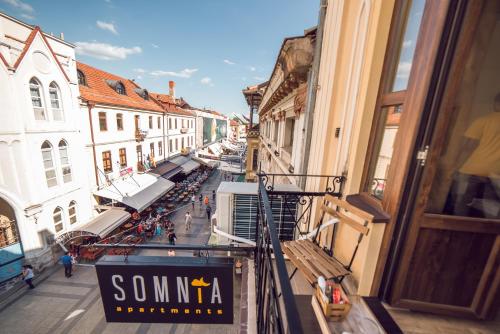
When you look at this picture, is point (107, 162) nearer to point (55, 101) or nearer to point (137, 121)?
point (55, 101)

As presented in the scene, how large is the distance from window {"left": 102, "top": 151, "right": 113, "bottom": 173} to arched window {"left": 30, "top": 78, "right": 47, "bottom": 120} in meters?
4.16

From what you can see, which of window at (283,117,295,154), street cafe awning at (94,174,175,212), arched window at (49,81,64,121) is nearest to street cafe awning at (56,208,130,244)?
street cafe awning at (94,174,175,212)

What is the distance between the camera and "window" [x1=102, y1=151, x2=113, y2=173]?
13448mm

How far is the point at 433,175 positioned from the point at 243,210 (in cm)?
403

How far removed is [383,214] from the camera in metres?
2.23

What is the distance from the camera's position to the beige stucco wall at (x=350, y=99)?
98.8 inches

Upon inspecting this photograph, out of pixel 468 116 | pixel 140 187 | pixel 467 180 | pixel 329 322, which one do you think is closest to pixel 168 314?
pixel 329 322

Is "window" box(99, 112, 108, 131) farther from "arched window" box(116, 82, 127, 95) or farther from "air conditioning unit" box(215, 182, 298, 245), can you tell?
"air conditioning unit" box(215, 182, 298, 245)

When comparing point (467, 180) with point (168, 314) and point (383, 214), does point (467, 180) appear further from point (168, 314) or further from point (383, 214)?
point (168, 314)

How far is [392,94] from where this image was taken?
240 centimetres

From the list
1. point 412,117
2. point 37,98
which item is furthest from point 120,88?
point 412,117

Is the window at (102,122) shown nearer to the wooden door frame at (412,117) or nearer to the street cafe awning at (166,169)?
the street cafe awning at (166,169)

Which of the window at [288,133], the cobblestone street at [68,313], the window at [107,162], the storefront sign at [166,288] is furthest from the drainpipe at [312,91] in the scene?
the window at [107,162]

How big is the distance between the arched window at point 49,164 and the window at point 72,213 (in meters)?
1.58
